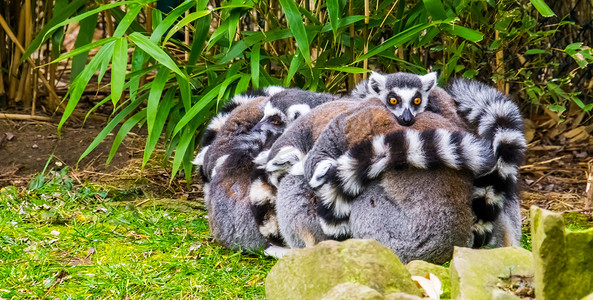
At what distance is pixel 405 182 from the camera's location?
3.19 meters

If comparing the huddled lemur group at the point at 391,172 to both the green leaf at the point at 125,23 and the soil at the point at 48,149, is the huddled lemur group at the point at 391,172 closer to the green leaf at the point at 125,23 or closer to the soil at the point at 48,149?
the green leaf at the point at 125,23

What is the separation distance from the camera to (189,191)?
568 centimetres

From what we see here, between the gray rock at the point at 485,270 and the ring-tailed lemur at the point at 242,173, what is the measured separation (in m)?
1.43

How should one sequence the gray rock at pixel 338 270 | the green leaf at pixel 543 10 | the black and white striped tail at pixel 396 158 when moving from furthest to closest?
the green leaf at pixel 543 10 < the black and white striped tail at pixel 396 158 < the gray rock at pixel 338 270

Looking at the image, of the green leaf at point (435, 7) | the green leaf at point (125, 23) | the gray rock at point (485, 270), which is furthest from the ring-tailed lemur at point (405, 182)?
the green leaf at point (125, 23)

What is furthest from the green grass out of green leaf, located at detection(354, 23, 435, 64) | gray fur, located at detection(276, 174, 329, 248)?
green leaf, located at detection(354, 23, 435, 64)

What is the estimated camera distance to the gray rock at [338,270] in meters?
2.76

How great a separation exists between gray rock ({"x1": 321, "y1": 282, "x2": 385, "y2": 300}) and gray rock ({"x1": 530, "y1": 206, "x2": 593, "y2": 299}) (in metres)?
0.55

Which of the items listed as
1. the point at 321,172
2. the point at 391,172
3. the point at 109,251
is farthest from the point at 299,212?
the point at 109,251

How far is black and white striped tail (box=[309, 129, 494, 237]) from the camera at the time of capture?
310 cm

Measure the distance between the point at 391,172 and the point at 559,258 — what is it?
0.94 metres

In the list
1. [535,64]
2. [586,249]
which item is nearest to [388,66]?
[535,64]

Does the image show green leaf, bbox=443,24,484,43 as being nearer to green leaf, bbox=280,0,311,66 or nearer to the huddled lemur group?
the huddled lemur group

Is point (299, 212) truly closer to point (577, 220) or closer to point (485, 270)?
point (485, 270)
